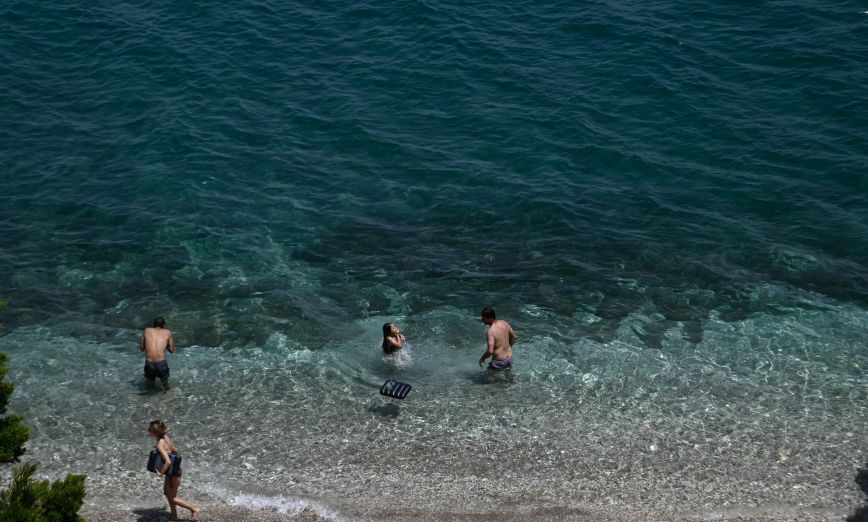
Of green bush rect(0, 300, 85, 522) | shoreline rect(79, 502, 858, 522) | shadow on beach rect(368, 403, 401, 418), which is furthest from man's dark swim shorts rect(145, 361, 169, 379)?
green bush rect(0, 300, 85, 522)

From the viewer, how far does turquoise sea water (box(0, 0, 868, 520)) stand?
19.6 m

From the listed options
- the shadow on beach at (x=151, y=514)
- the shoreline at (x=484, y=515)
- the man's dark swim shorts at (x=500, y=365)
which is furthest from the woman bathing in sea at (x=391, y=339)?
the shadow on beach at (x=151, y=514)

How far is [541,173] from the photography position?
32.4 metres

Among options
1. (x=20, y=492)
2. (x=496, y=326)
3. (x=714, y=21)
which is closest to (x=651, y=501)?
(x=496, y=326)

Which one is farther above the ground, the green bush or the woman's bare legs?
the green bush

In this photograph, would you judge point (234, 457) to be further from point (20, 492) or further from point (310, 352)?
point (20, 492)

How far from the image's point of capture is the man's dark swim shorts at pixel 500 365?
22.1 meters

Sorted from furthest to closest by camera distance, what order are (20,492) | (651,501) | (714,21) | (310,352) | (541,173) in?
(714,21) < (541,173) < (310,352) < (651,501) < (20,492)

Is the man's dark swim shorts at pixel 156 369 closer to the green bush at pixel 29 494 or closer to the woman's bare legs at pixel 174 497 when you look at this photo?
the woman's bare legs at pixel 174 497

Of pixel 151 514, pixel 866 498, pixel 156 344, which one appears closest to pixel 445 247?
pixel 156 344

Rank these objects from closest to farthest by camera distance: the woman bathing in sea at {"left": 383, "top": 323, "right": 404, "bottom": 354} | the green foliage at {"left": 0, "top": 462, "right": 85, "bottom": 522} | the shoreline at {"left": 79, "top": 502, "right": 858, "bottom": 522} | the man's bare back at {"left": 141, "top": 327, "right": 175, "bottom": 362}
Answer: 1. the green foliage at {"left": 0, "top": 462, "right": 85, "bottom": 522}
2. the shoreline at {"left": 79, "top": 502, "right": 858, "bottom": 522}
3. the man's bare back at {"left": 141, "top": 327, "right": 175, "bottom": 362}
4. the woman bathing in sea at {"left": 383, "top": 323, "right": 404, "bottom": 354}

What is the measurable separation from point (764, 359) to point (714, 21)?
21.9 meters

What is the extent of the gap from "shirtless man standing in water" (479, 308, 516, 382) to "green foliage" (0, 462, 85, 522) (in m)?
10.5

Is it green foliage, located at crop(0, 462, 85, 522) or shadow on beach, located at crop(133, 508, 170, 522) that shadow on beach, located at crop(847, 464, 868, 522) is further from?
green foliage, located at crop(0, 462, 85, 522)
